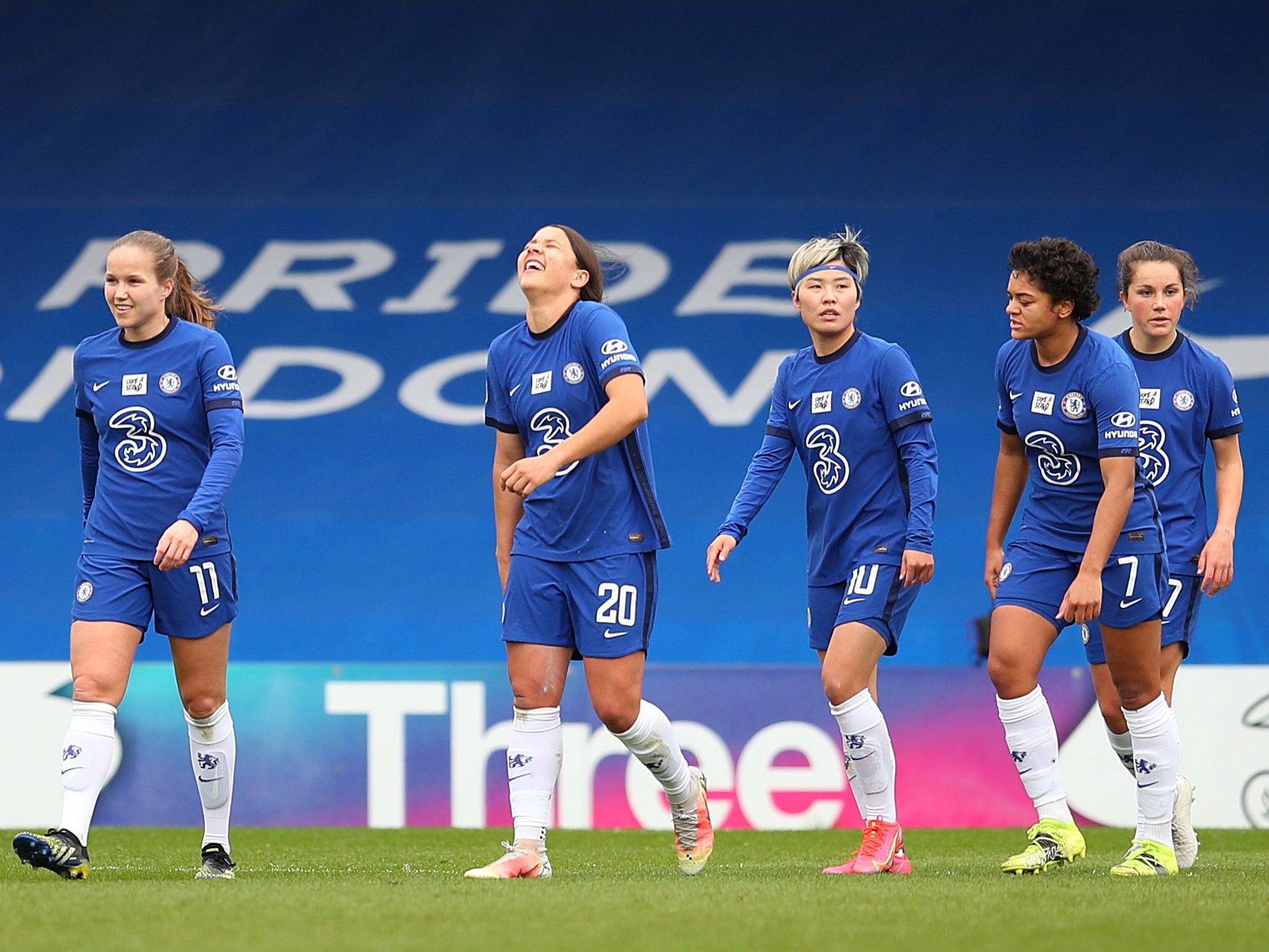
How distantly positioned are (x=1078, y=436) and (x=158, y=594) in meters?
2.66

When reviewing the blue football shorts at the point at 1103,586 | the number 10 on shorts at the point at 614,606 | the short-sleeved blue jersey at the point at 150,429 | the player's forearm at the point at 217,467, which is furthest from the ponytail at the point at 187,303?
the blue football shorts at the point at 1103,586

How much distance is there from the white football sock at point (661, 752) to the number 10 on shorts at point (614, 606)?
247 millimetres

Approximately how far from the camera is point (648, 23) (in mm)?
10180

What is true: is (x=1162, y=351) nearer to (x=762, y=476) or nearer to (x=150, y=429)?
(x=762, y=476)

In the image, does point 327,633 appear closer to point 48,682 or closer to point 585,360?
point 48,682

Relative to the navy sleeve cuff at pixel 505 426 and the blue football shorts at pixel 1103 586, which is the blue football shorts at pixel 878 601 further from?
the navy sleeve cuff at pixel 505 426

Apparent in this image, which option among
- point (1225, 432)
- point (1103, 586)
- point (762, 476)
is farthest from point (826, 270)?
point (1225, 432)

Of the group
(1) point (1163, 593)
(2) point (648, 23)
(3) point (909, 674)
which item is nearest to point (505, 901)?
(1) point (1163, 593)

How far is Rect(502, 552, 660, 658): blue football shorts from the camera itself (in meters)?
4.29

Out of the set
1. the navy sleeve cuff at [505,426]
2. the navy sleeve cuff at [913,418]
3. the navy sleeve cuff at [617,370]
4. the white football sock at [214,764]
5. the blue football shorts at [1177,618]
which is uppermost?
the navy sleeve cuff at [617,370]

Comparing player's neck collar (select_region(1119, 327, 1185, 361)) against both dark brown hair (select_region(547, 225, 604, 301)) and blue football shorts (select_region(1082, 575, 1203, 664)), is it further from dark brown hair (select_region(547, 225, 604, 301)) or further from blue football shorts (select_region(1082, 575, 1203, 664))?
dark brown hair (select_region(547, 225, 604, 301))

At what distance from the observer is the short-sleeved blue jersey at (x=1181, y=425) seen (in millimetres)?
5000

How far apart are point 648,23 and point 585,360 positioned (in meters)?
6.34

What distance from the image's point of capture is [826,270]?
188 inches
